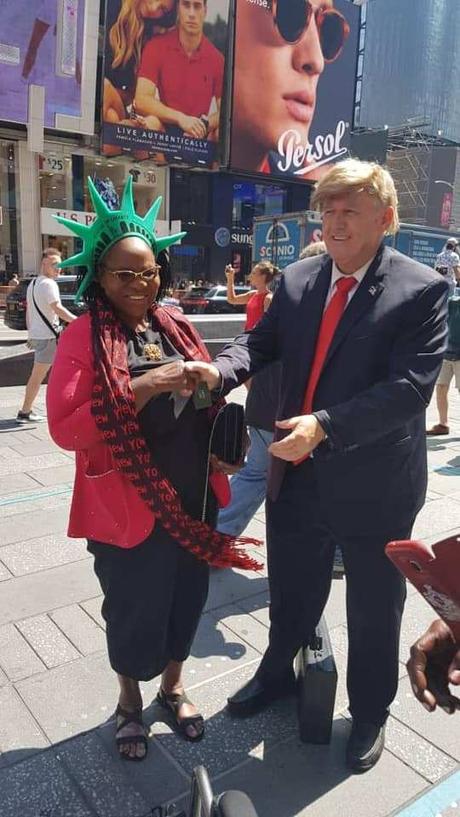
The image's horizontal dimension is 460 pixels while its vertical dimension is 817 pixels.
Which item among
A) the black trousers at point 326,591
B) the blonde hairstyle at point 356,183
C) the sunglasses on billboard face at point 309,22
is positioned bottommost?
the black trousers at point 326,591

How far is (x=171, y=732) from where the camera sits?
91.1 inches

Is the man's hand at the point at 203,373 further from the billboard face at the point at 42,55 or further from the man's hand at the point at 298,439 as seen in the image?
the billboard face at the point at 42,55

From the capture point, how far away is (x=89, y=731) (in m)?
2.30

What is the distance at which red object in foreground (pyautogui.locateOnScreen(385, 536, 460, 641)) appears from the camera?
1.16 m

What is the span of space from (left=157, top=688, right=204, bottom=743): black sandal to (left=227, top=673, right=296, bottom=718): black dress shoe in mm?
154

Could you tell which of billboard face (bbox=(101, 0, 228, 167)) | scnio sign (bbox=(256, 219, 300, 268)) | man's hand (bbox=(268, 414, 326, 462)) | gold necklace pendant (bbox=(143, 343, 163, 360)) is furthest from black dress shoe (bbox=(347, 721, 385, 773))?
billboard face (bbox=(101, 0, 228, 167))

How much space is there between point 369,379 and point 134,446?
2.48 feet

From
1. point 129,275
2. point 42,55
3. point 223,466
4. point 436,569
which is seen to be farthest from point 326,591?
point 42,55

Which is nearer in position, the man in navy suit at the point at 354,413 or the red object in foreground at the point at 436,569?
the red object in foreground at the point at 436,569

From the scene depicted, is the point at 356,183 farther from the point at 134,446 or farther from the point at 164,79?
the point at 164,79

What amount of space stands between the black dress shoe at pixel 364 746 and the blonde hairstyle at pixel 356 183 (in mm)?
1793

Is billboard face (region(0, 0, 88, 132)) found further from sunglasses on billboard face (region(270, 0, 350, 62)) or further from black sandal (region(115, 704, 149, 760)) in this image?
black sandal (region(115, 704, 149, 760))

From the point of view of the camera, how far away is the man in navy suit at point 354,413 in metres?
1.83

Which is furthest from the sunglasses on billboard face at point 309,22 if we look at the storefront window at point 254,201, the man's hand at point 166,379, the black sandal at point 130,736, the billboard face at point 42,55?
the black sandal at point 130,736
